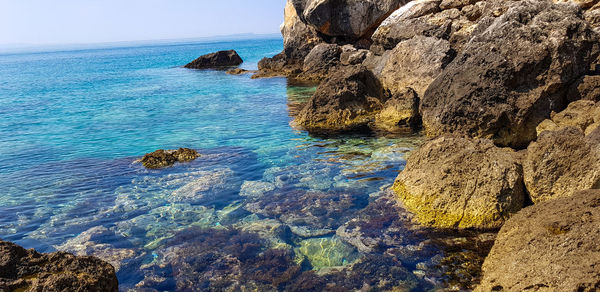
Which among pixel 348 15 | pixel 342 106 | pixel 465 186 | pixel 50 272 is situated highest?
pixel 348 15

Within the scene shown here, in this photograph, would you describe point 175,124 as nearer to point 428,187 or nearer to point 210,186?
point 210,186

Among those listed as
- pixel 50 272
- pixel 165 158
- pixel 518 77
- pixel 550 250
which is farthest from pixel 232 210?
pixel 518 77

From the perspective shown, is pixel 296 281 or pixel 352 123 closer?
pixel 296 281

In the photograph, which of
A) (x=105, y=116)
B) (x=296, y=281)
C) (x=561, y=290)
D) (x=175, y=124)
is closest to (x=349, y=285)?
(x=296, y=281)

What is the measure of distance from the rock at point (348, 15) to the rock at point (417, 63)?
620 inches

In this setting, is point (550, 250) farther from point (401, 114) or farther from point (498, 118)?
point (401, 114)

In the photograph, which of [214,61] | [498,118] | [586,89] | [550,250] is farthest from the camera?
[214,61]

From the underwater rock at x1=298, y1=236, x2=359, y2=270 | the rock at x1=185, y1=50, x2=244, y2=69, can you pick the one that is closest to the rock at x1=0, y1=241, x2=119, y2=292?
the underwater rock at x1=298, y1=236, x2=359, y2=270

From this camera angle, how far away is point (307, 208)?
949 centimetres

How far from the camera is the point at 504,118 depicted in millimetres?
12023

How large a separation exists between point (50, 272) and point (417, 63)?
15715mm

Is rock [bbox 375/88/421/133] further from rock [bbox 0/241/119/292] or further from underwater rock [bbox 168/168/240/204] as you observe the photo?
rock [bbox 0/241/119/292]

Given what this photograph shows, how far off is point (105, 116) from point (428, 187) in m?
21.0

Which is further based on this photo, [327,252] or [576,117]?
[576,117]
